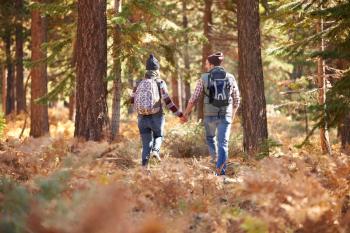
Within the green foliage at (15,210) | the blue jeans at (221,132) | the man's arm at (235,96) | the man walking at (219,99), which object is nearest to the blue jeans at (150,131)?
the man walking at (219,99)

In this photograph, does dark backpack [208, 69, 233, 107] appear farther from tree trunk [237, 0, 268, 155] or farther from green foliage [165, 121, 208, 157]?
green foliage [165, 121, 208, 157]

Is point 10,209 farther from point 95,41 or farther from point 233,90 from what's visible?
point 95,41

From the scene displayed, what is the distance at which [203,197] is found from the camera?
18.9 feet

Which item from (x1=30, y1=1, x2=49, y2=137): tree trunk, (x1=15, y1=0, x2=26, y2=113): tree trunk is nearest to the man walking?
(x1=30, y1=1, x2=49, y2=137): tree trunk

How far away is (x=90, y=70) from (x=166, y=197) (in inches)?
186

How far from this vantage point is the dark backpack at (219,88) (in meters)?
A: 8.45

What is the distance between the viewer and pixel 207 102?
8617mm

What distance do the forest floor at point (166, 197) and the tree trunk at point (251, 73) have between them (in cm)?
271

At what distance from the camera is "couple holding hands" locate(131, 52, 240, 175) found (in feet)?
27.9

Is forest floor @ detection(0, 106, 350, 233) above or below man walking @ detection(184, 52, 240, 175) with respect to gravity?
below

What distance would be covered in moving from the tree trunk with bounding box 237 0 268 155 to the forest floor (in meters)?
2.71

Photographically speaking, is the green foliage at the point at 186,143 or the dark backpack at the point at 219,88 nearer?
the dark backpack at the point at 219,88

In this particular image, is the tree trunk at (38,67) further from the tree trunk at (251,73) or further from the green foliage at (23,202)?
the green foliage at (23,202)

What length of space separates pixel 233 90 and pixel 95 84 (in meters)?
2.73
